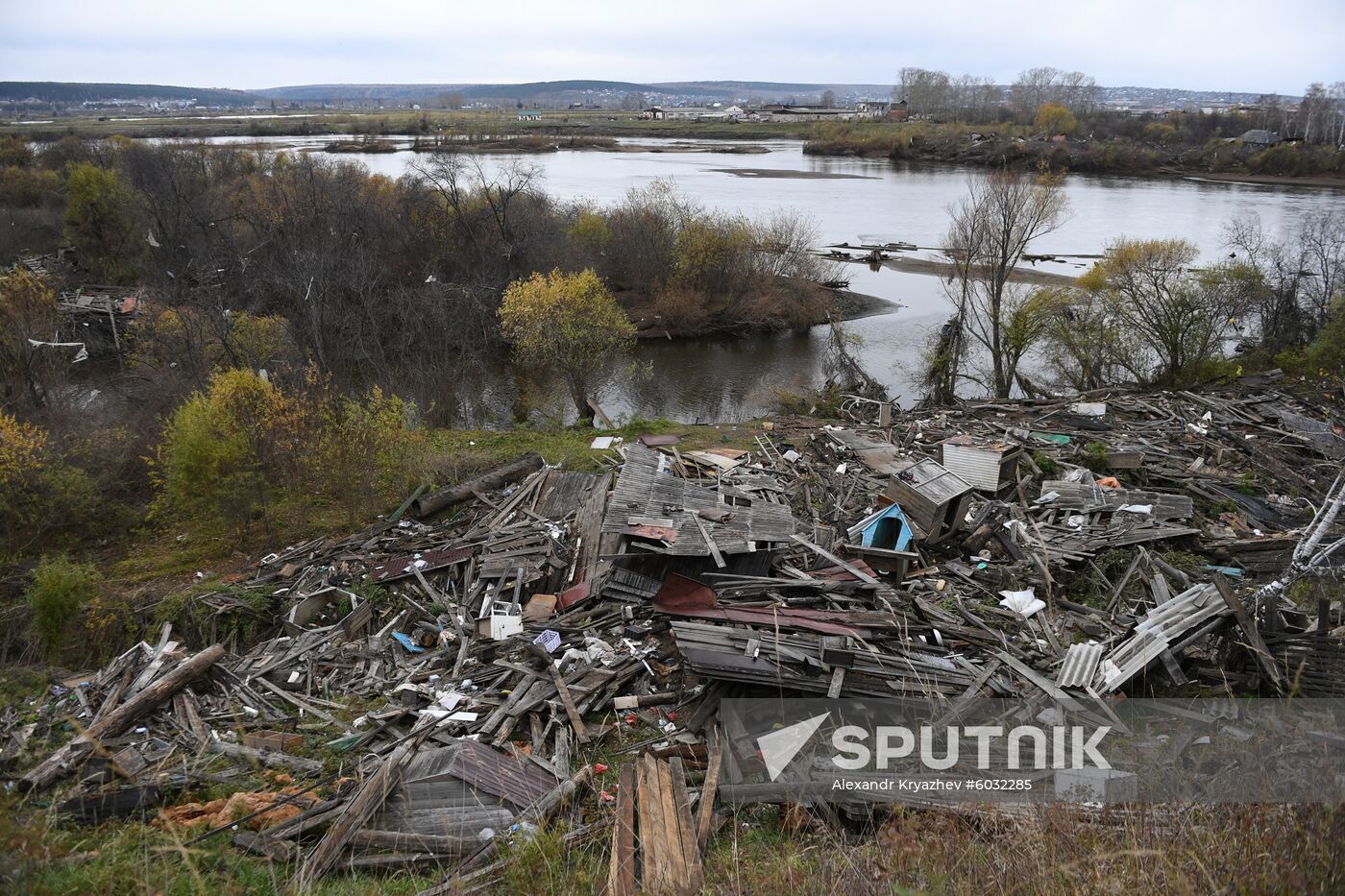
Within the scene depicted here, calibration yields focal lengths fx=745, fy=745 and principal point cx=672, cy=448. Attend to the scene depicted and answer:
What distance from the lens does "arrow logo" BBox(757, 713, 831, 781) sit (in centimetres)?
747

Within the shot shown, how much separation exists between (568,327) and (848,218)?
39.2 meters

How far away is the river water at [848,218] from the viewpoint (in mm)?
29516

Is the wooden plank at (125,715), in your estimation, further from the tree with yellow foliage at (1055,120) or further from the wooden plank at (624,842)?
the tree with yellow foliage at (1055,120)

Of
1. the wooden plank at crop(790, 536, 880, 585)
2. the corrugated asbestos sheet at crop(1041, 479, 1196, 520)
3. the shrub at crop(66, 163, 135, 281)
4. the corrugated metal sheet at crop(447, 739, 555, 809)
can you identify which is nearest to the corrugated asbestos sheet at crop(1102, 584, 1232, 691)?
the wooden plank at crop(790, 536, 880, 585)

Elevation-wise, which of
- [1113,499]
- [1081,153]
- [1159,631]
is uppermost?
[1081,153]

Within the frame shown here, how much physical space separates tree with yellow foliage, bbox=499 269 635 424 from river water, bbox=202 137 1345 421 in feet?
10.0

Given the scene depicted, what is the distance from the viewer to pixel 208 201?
39.6 metres

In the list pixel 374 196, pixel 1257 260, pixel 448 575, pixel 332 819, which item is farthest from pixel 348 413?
pixel 1257 260

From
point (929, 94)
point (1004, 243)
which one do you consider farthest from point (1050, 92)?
point (1004, 243)

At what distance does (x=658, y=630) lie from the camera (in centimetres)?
1040

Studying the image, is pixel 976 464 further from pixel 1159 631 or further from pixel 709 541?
pixel 709 541

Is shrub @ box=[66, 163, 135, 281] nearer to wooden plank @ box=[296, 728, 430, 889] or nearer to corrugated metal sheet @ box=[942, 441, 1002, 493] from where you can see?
wooden plank @ box=[296, 728, 430, 889]

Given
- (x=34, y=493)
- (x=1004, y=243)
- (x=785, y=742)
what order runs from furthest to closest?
1. (x=1004, y=243)
2. (x=34, y=493)
3. (x=785, y=742)

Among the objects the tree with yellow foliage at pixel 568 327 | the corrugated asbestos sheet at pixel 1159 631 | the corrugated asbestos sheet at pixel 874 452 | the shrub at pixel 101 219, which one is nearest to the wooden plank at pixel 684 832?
the corrugated asbestos sheet at pixel 1159 631
